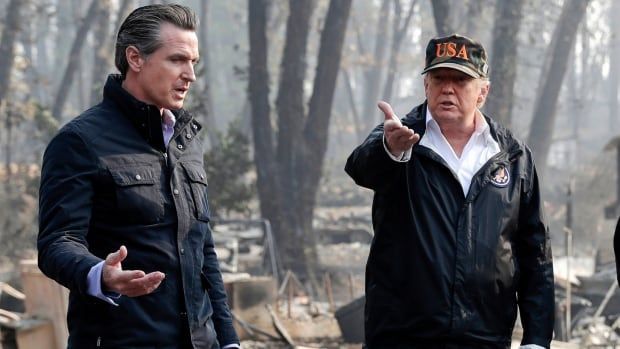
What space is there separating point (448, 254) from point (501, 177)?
0.38 metres

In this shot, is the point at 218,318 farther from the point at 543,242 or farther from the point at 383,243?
the point at 543,242

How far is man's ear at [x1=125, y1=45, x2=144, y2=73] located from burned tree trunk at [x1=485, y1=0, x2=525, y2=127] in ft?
48.4

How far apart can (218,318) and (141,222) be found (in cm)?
58

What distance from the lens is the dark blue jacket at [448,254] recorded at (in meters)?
3.77

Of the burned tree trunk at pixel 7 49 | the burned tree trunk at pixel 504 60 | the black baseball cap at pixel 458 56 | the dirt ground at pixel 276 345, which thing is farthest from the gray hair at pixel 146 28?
the burned tree trunk at pixel 7 49

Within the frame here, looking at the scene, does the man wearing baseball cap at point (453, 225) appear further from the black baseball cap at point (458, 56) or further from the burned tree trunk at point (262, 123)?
the burned tree trunk at point (262, 123)

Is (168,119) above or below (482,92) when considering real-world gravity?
below

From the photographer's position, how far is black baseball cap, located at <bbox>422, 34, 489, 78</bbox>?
3.91 meters

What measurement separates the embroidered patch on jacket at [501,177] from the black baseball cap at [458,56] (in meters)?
0.37

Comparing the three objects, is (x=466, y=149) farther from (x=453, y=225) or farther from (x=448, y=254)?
(x=448, y=254)

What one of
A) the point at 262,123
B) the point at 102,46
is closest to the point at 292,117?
the point at 262,123

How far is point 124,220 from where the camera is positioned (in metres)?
3.35

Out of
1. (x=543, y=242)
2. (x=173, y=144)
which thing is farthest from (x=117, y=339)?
(x=543, y=242)

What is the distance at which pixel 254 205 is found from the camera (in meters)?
32.8
